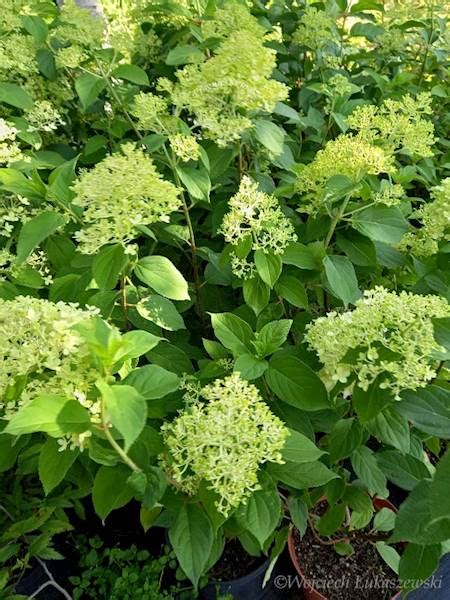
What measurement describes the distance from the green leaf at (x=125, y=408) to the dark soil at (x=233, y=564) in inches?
35.1

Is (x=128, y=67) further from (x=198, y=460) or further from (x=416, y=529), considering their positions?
(x=416, y=529)

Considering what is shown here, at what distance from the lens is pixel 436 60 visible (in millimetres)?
2070

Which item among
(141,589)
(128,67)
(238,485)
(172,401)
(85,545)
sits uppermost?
(128,67)

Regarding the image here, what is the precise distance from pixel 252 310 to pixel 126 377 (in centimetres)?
46

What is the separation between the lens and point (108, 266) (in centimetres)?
99

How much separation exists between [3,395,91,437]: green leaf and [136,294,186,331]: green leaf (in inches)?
15.1

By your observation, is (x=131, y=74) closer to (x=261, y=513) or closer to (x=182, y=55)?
(x=182, y=55)

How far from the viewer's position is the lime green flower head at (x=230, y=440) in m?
0.78

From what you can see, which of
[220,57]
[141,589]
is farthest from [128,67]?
[141,589]

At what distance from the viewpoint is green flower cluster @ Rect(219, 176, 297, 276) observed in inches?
42.6

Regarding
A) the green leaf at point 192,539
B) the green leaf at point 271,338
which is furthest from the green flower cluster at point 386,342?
the green leaf at point 192,539

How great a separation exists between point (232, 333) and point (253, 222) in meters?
0.22

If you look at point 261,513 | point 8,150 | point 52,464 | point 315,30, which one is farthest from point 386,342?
point 315,30

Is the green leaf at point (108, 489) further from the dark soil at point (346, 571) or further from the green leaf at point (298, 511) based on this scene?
the dark soil at point (346, 571)
